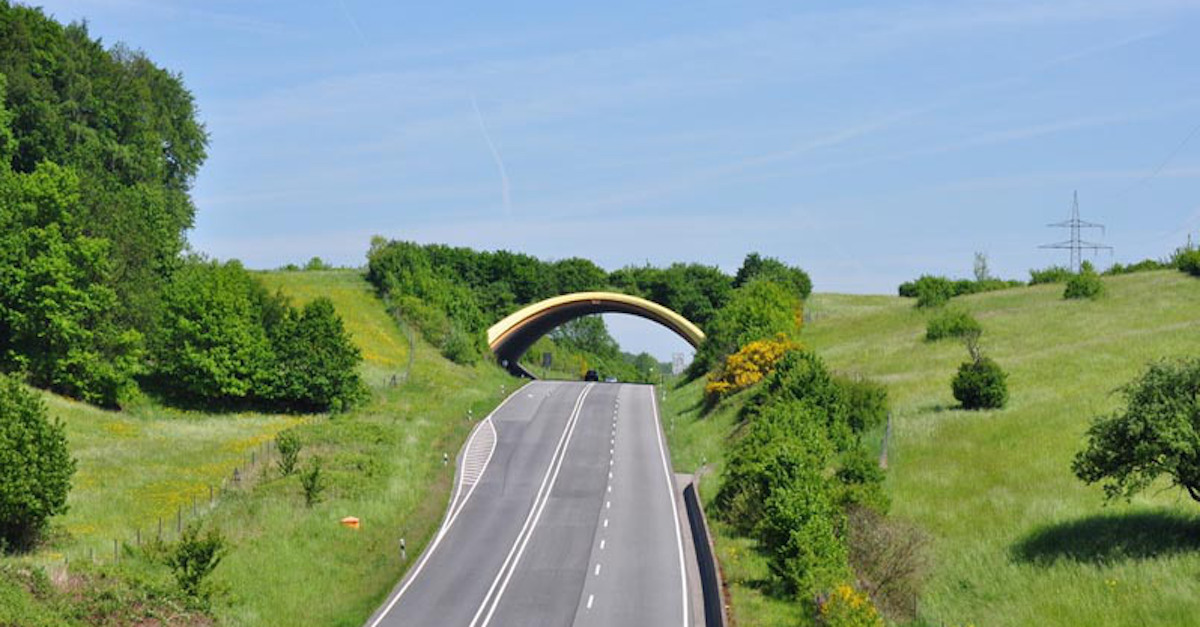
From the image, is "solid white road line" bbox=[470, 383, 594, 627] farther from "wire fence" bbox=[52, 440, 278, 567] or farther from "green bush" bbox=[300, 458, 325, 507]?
"wire fence" bbox=[52, 440, 278, 567]

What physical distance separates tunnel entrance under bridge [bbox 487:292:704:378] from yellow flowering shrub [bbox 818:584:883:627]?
3392 inches

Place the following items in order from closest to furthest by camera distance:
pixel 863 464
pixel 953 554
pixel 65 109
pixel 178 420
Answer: pixel 953 554 → pixel 863 464 → pixel 178 420 → pixel 65 109

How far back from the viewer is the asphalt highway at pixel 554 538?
36.3m

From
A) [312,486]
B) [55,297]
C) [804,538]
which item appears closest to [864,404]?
[804,538]

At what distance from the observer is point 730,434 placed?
6662 centimetres

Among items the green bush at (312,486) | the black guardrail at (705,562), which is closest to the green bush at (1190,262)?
the black guardrail at (705,562)

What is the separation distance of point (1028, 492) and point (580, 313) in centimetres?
8966

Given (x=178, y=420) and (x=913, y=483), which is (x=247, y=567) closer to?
(x=913, y=483)

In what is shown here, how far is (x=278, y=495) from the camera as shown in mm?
48469

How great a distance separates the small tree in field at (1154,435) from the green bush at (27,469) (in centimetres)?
3307

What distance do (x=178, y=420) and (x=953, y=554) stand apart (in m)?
50.1

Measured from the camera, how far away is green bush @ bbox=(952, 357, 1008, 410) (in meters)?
54.5

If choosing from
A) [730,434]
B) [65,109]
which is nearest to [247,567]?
[730,434]

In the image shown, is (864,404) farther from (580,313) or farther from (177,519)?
(580,313)
